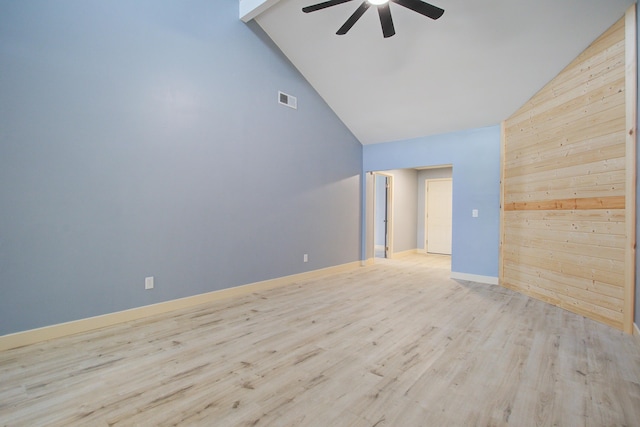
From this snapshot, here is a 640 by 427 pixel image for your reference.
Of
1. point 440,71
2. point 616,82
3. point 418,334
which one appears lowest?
point 418,334

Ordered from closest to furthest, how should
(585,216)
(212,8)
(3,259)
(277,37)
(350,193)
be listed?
(3,259), (585,216), (212,8), (277,37), (350,193)

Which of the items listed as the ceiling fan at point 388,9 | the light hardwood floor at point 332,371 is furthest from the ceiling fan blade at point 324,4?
the light hardwood floor at point 332,371

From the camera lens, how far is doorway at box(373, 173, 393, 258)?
743cm

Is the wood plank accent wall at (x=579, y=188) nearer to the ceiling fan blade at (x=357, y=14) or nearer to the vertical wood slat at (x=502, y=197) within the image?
the vertical wood slat at (x=502, y=197)

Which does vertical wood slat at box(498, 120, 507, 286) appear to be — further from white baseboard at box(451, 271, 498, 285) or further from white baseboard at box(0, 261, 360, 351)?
white baseboard at box(0, 261, 360, 351)

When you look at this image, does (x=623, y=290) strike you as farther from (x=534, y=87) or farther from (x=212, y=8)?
A: (x=212, y=8)

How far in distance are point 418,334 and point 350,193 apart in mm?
3602

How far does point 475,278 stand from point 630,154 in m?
2.77

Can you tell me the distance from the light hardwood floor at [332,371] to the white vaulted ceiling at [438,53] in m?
2.92

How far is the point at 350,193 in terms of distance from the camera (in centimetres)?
597

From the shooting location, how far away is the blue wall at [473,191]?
4.73 meters

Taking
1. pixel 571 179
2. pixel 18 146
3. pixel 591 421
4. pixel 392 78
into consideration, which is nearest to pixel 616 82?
pixel 571 179

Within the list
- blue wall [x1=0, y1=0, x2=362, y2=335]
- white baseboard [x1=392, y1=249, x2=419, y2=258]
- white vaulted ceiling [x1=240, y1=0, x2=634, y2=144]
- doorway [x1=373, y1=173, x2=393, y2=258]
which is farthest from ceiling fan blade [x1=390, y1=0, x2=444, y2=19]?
white baseboard [x1=392, y1=249, x2=419, y2=258]

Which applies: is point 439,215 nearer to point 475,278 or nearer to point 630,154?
point 475,278
